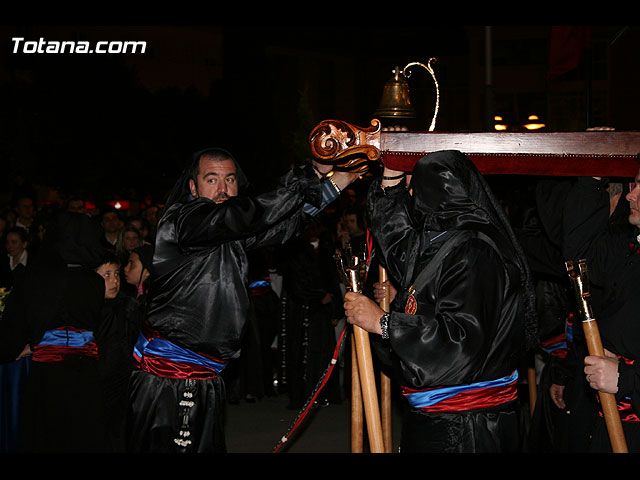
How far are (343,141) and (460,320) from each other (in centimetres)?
118

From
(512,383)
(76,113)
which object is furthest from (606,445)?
(76,113)

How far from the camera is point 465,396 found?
3.28 m

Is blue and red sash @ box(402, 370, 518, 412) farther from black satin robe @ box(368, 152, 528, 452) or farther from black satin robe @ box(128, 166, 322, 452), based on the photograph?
black satin robe @ box(128, 166, 322, 452)

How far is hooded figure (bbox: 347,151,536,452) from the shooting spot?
3.16m

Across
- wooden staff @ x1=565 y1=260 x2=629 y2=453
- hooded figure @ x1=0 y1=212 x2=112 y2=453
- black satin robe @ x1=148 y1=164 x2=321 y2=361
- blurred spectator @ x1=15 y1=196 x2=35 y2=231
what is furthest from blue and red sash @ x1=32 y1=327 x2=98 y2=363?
blurred spectator @ x1=15 y1=196 x2=35 y2=231

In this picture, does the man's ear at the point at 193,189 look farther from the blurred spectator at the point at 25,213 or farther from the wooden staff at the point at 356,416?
the blurred spectator at the point at 25,213

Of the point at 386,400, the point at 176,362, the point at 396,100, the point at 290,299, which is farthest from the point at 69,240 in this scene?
the point at 290,299

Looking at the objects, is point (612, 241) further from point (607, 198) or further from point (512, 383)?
A: point (512, 383)

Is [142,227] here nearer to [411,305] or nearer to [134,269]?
[134,269]

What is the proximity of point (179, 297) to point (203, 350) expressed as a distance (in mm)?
336

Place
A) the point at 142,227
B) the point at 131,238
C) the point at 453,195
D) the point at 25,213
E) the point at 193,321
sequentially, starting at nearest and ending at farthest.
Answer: the point at 453,195
the point at 193,321
the point at 131,238
the point at 142,227
the point at 25,213

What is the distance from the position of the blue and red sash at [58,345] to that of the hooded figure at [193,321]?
135cm

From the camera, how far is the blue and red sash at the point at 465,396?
3285mm

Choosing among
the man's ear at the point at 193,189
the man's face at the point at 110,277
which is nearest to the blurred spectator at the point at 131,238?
the man's face at the point at 110,277
